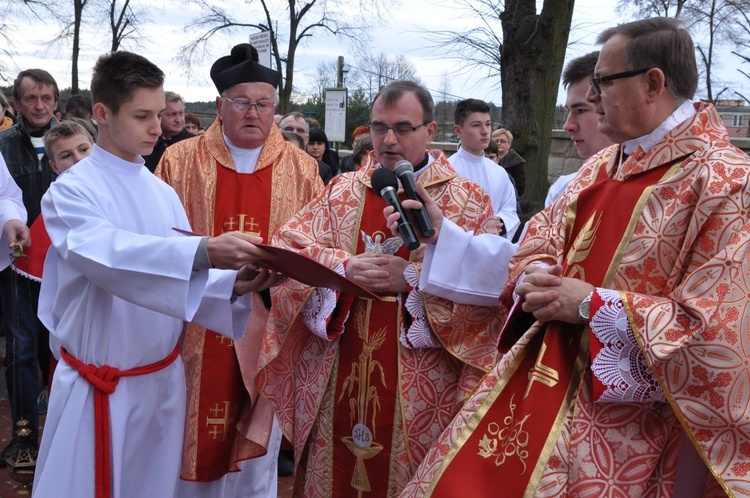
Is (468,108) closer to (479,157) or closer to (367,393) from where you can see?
(479,157)

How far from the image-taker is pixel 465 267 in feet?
9.41

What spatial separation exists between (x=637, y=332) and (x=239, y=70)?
9.19ft

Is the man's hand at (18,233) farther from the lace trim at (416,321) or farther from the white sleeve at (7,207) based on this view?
the lace trim at (416,321)

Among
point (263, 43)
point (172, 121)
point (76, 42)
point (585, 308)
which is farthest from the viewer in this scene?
point (76, 42)

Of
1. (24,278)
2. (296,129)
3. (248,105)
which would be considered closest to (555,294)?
(248,105)

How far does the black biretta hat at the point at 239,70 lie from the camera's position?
4184mm

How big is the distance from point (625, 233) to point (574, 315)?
29cm

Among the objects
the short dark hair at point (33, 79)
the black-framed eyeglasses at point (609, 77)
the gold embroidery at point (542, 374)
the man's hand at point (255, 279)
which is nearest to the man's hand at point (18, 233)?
the man's hand at point (255, 279)

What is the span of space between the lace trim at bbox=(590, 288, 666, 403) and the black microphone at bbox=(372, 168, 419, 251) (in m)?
0.66

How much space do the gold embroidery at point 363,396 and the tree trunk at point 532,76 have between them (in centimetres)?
774

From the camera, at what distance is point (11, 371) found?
543 centimetres

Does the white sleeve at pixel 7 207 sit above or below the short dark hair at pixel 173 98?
below

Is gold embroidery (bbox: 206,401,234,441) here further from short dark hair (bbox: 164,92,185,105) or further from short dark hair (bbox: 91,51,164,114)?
short dark hair (bbox: 164,92,185,105)

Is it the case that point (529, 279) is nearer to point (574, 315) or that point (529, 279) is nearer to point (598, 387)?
point (574, 315)
